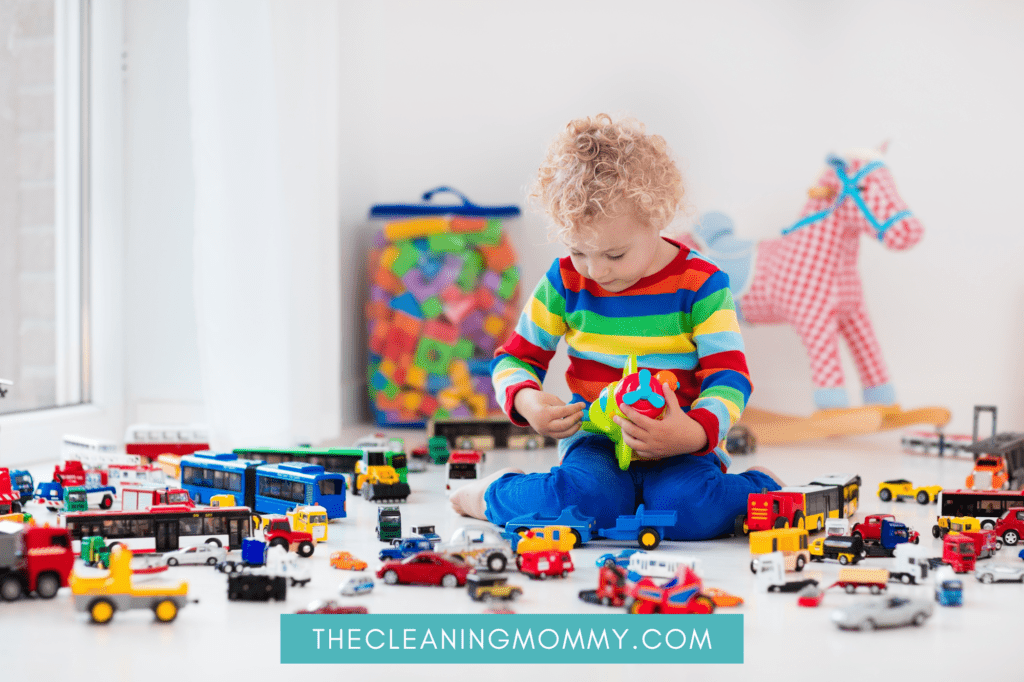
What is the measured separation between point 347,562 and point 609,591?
288 millimetres

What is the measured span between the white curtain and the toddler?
2.36ft

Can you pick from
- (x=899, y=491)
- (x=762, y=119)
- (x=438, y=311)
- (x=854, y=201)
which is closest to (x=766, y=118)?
(x=762, y=119)

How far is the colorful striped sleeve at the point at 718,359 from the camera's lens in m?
1.14

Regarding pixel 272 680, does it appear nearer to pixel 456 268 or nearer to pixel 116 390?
pixel 116 390

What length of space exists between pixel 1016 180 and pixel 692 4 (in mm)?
904

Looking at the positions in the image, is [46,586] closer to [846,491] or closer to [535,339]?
[535,339]

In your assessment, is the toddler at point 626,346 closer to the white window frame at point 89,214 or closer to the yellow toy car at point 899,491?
the yellow toy car at point 899,491

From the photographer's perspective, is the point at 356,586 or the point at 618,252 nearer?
the point at 356,586

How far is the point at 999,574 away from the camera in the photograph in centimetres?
97

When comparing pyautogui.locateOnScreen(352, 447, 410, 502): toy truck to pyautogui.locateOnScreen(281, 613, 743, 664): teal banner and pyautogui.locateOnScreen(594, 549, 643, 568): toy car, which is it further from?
pyautogui.locateOnScreen(281, 613, 743, 664): teal banner

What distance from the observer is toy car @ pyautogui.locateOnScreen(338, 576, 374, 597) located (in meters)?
0.89

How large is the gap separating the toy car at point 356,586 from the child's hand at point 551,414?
1.05 ft

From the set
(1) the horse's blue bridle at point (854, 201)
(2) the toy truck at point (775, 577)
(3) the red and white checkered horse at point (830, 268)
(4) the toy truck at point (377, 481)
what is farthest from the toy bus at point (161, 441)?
(1) the horse's blue bridle at point (854, 201)

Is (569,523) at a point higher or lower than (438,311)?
lower
